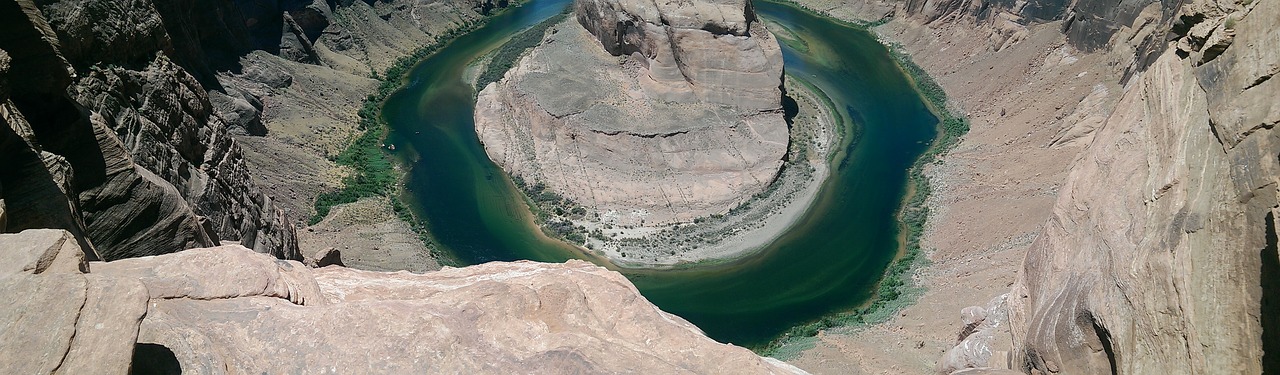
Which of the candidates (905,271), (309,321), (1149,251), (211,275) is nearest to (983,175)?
(905,271)

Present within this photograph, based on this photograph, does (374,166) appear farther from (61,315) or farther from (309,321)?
(61,315)

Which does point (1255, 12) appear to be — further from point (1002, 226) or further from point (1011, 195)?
point (1011, 195)

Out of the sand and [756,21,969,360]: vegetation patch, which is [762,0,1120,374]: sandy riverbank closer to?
the sand

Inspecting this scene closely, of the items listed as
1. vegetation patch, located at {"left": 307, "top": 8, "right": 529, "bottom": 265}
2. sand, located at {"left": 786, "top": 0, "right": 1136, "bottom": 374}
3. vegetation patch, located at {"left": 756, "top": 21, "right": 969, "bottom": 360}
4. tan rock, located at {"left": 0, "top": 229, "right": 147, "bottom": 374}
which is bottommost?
vegetation patch, located at {"left": 307, "top": 8, "right": 529, "bottom": 265}

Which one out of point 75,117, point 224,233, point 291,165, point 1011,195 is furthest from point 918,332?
point 291,165

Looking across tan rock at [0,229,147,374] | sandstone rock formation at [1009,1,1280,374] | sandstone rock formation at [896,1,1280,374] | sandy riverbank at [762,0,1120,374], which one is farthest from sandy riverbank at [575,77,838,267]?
tan rock at [0,229,147,374]
